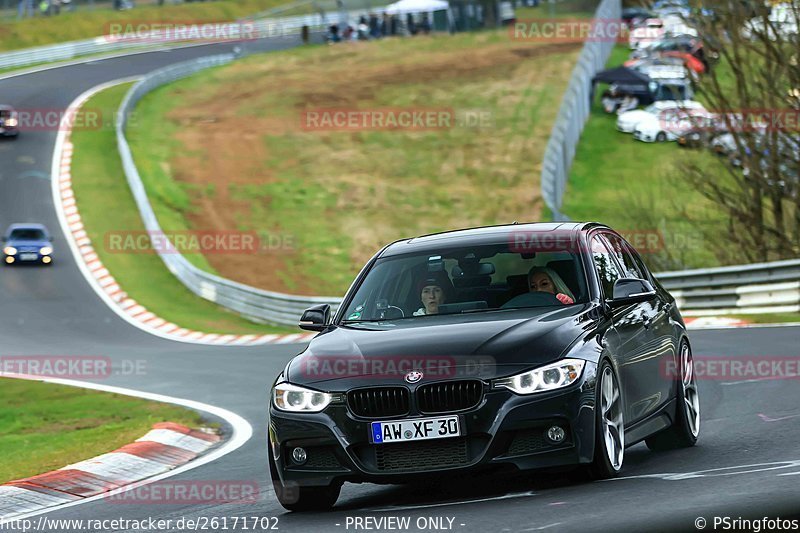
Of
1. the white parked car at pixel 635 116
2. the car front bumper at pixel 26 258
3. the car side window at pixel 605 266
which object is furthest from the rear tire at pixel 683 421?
the white parked car at pixel 635 116

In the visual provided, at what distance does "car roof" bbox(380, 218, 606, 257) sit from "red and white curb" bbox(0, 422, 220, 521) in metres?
2.89

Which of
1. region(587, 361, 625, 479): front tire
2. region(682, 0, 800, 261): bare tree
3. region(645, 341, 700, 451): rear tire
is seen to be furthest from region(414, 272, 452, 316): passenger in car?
region(682, 0, 800, 261): bare tree

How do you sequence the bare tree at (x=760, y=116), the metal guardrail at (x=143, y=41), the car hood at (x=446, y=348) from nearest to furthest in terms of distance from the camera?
the car hood at (x=446, y=348) < the bare tree at (x=760, y=116) < the metal guardrail at (x=143, y=41)

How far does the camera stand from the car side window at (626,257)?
32.9 feet

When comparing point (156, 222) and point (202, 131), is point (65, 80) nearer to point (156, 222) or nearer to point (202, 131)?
point (202, 131)

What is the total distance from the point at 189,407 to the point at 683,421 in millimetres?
7782

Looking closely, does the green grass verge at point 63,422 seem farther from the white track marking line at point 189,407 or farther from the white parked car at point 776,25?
the white parked car at point 776,25

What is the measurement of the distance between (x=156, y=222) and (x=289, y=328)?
31.4 feet

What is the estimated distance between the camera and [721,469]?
8648 mm

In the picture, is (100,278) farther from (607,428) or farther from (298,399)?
(607,428)

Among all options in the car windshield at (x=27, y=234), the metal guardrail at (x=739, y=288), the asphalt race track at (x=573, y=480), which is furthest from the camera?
the car windshield at (x=27, y=234)

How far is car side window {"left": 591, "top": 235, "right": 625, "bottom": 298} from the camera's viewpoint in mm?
9301

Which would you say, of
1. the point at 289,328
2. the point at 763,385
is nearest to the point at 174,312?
the point at 289,328

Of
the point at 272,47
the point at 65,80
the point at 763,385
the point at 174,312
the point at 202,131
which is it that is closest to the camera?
the point at 763,385
